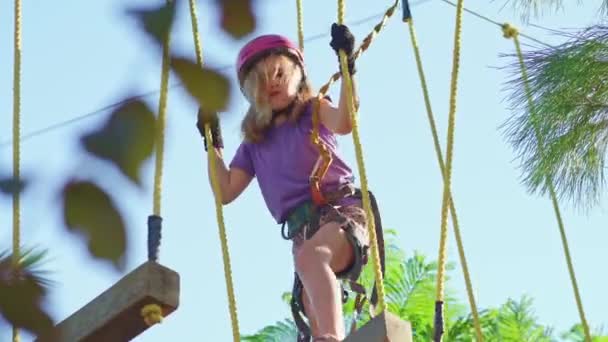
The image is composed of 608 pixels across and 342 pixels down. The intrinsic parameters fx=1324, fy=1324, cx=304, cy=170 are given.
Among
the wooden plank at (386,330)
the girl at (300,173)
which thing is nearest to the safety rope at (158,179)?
the wooden plank at (386,330)

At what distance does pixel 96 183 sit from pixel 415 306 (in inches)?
358

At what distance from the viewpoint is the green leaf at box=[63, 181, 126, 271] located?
2.53 ft

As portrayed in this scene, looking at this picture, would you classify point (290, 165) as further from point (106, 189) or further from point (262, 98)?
point (106, 189)

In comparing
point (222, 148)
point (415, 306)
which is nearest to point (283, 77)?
point (222, 148)

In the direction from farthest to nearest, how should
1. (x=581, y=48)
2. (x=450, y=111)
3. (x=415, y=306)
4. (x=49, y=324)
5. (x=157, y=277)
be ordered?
1. (x=415, y=306)
2. (x=581, y=48)
3. (x=450, y=111)
4. (x=157, y=277)
5. (x=49, y=324)

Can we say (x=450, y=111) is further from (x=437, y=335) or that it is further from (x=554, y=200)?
(x=554, y=200)

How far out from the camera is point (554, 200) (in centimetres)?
397

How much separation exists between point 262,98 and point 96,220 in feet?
8.97

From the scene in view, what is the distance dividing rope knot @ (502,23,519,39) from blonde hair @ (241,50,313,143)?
163 centimetres

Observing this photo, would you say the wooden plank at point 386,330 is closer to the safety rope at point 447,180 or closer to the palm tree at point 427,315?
the safety rope at point 447,180

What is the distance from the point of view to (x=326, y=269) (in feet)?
10.2

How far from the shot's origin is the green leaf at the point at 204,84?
802mm

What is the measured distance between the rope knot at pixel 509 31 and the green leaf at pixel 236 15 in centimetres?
419

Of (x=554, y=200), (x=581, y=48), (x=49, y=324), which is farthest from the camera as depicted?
(x=581, y=48)
